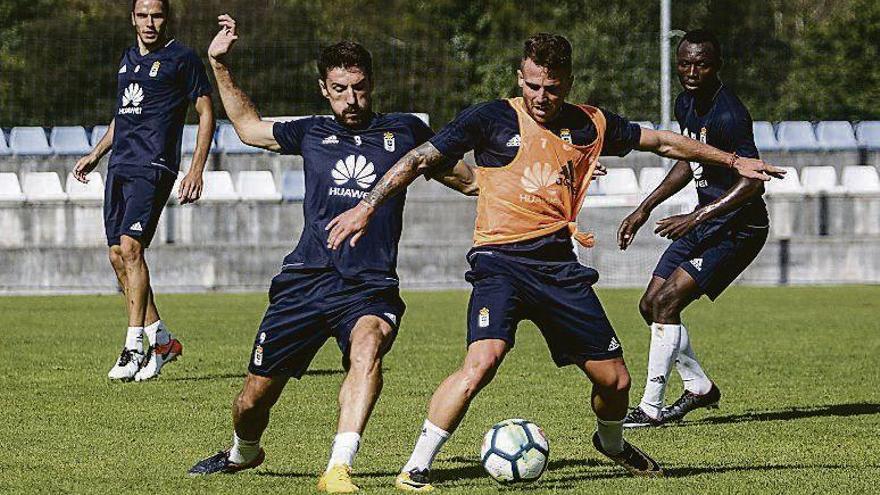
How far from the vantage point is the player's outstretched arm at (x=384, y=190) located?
620cm

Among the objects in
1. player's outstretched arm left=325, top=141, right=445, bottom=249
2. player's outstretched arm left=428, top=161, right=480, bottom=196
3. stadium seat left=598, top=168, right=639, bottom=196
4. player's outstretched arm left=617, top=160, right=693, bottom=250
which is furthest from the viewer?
stadium seat left=598, top=168, right=639, bottom=196

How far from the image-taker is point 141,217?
35.6ft

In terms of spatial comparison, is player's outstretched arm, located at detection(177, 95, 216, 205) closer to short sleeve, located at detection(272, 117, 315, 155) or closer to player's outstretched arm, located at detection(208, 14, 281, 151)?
player's outstretched arm, located at detection(208, 14, 281, 151)

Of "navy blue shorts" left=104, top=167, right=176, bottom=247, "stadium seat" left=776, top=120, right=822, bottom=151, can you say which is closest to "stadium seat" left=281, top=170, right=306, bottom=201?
"stadium seat" left=776, top=120, right=822, bottom=151

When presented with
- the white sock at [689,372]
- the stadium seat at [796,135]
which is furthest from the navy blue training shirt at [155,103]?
the stadium seat at [796,135]

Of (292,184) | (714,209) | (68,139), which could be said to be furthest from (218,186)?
(714,209)

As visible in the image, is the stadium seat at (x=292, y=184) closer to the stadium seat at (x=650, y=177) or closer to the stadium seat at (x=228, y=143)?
the stadium seat at (x=228, y=143)

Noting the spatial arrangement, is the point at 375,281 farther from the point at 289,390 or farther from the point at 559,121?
the point at 289,390

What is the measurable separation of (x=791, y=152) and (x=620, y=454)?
19692mm

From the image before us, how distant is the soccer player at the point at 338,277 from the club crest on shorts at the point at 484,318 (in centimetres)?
37

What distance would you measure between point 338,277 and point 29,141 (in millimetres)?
20196

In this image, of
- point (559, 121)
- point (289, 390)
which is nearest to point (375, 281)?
point (559, 121)

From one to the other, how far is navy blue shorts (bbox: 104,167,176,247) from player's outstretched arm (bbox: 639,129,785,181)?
471cm

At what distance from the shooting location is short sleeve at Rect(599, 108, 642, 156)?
6938 mm
